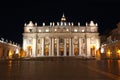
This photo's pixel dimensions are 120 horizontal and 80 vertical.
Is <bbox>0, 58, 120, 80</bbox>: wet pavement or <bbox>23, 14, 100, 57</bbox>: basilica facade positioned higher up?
<bbox>23, 14, 100, 57</bbox>: basilica facade

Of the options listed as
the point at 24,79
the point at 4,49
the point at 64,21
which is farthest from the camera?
the point at 64,21

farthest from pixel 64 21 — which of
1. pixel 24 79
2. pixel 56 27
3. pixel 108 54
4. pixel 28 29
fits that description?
pixel 24 79

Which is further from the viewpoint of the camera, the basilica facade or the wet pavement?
the basilica facade

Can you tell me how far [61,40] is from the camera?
375 ft

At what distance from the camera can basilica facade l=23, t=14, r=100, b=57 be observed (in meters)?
113

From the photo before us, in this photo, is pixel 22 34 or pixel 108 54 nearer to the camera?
pixel 108 54

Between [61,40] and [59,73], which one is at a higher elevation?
[61,40]

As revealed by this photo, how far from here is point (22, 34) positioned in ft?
382

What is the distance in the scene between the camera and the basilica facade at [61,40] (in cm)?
11325

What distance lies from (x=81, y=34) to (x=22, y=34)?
29.2m

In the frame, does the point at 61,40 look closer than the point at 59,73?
No

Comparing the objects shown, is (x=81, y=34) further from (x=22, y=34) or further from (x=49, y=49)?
(x=22, y=34)

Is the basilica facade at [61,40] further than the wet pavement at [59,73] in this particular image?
Yes

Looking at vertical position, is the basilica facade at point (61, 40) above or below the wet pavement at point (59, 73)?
above
